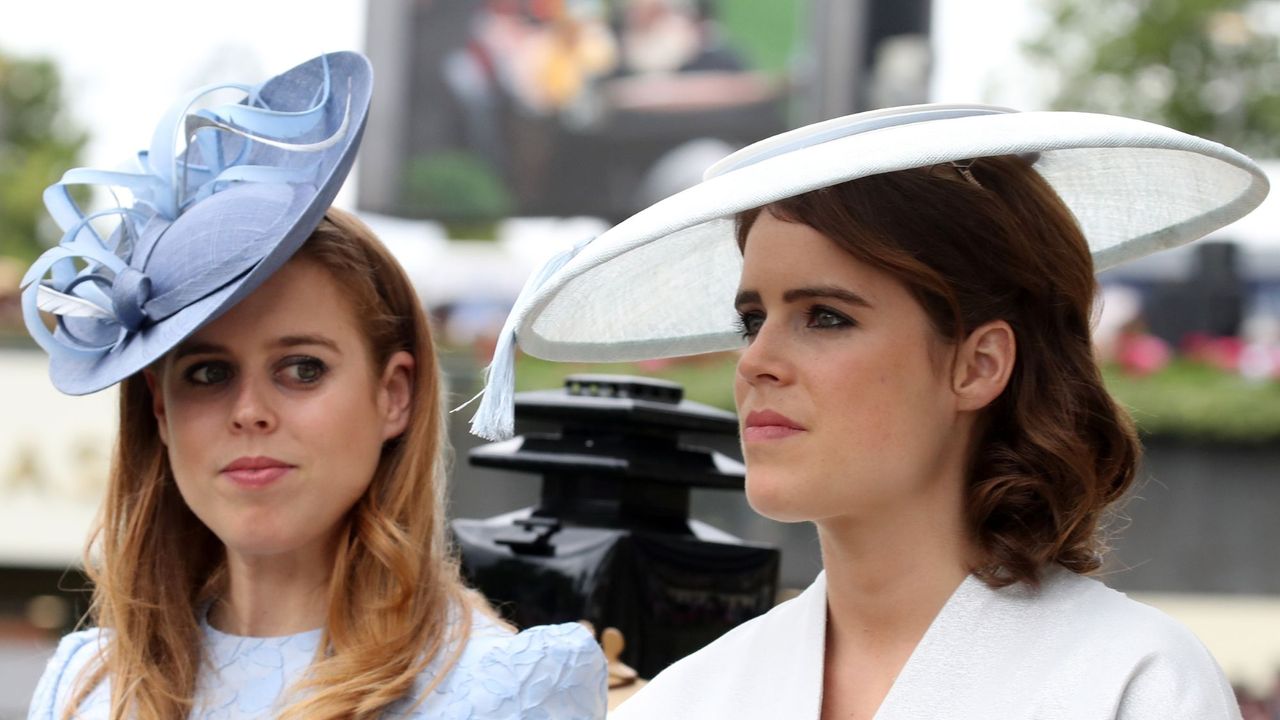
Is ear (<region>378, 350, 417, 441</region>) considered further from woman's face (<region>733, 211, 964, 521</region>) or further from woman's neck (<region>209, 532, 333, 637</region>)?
woman's face (<region>733, 211, 964, 521</region>)

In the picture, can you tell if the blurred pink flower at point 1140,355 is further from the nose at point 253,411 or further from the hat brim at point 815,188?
Answer: the nose at point 253,411

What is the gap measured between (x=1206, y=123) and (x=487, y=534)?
21.9 meters

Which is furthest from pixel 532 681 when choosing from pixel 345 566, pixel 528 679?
pixel 345 566

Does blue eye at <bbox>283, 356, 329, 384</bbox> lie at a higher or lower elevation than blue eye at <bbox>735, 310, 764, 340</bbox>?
lower

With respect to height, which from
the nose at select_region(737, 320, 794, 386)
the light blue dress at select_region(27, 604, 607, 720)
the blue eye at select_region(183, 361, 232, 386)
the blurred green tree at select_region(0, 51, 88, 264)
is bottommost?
the blurred green tree at select_region(0, 51, 88, 264)

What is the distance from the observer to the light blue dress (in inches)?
97.2

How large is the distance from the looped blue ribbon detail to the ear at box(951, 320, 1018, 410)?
1.05m

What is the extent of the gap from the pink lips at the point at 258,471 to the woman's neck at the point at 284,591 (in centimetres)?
20

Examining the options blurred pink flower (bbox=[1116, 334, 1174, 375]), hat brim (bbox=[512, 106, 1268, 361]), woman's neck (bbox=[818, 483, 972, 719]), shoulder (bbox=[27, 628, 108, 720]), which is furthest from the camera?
blurred pink flower (bbox=[1116, 334, 1174, 375])

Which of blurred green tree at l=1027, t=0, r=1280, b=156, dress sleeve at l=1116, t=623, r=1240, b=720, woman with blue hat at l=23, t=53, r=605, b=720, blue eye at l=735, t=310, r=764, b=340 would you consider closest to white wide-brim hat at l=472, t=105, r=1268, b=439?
blue eye at l=735, t=310, r=764, b=340

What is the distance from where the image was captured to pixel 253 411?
2.45 meters

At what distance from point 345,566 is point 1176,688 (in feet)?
4.23

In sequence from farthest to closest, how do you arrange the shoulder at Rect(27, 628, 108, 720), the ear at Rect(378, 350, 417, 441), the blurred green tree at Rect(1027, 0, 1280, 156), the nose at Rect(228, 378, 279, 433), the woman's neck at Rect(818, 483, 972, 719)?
the blurred green tree at Rect(1027, 0, 1280, 156) → the shoulder at Rect(27, 628, 108, 720) → the ear at Rect(378, 350, 417, 441) → the nose at Rect(228, 378, 279, 433) → the woman's neck at Rect(818, 483, 972, 719)

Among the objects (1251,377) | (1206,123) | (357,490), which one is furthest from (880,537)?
(1206,123)
